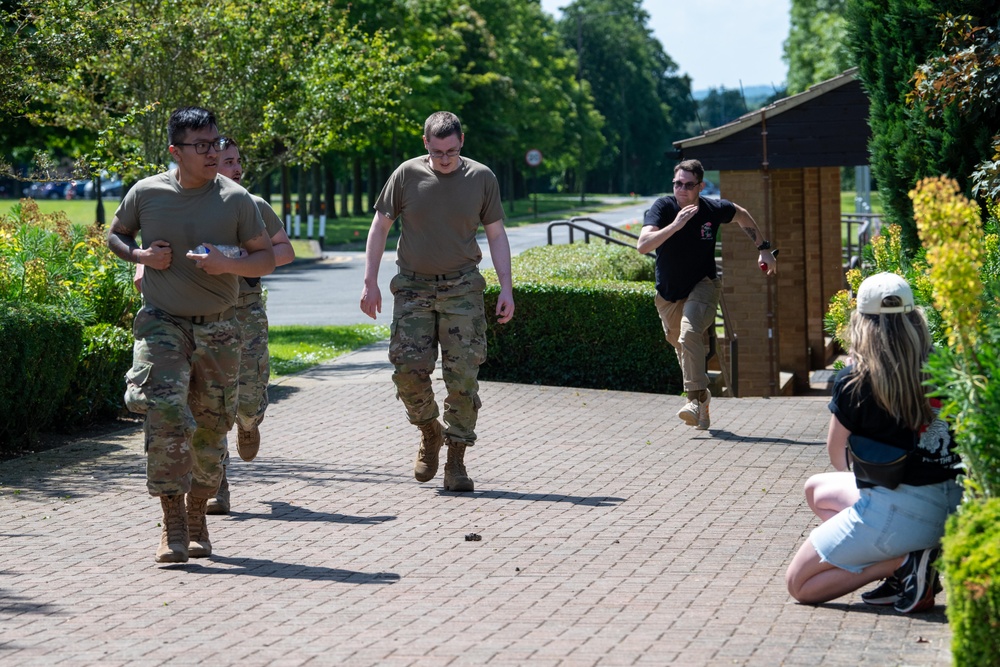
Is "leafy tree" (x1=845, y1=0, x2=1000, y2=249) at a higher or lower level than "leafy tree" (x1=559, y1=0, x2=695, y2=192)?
lower

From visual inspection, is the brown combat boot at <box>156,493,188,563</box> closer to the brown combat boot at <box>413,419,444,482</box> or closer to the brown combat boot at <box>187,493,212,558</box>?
the brown combat boot at <box>187,493,212,558</box>

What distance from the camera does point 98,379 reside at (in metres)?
10.9

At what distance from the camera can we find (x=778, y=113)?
14.6 metres

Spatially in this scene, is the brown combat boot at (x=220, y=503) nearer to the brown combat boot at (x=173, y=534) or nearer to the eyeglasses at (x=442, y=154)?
the brown combat boot at (x=173, y=534)

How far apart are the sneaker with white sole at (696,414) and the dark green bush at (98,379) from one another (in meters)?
4.27

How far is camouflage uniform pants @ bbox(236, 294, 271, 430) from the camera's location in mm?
8070

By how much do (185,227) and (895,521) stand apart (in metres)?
3.27

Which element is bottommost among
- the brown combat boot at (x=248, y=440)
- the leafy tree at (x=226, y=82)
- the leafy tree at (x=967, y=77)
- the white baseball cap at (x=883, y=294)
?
the brown combat boot at (x=248, y=440)

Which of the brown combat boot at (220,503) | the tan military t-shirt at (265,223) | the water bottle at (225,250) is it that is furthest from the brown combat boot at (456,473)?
the water bottle at (225,250)

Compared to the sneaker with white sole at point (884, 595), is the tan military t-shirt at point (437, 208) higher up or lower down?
higher up

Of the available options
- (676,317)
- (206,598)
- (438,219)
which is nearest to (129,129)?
(676,317)

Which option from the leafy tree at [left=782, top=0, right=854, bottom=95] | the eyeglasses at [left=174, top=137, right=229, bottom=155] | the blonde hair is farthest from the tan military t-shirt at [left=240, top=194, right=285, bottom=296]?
the leafy tree at [left=782, top=0, right=854, bottom=95]

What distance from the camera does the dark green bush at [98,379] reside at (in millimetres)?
10750

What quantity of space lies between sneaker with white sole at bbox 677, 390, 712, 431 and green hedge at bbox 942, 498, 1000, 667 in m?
5.82
